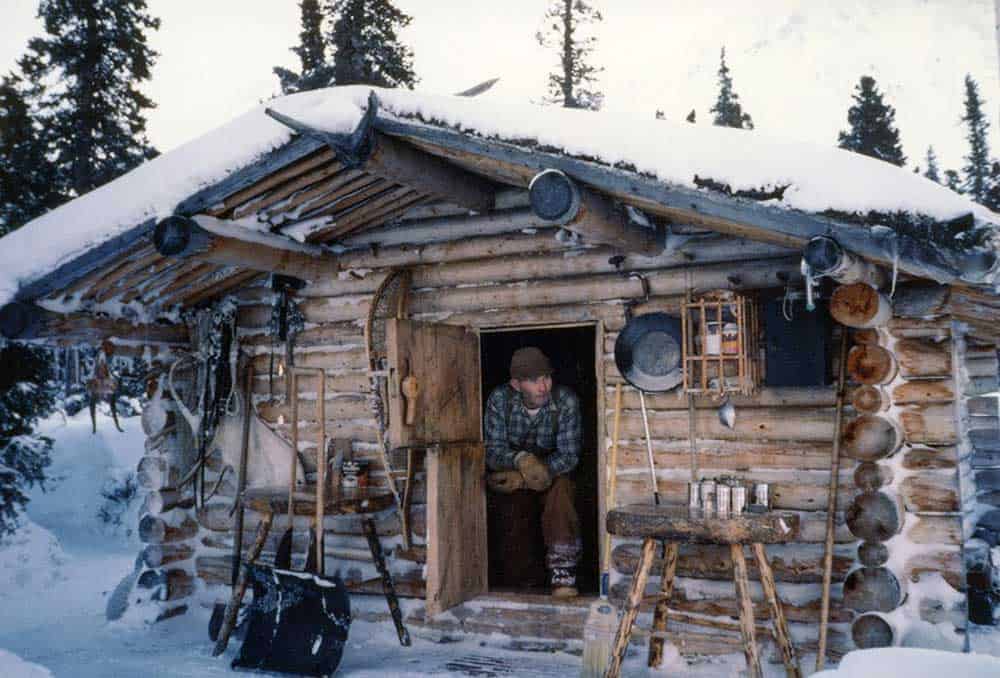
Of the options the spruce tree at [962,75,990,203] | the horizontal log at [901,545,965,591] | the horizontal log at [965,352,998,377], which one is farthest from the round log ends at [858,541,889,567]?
the spruce tree at [962,75,990,203]

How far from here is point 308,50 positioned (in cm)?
2020

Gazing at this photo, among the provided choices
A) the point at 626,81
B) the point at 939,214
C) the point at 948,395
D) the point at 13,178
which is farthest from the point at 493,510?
the point at 626,81

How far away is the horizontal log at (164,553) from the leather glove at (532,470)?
10.4ft

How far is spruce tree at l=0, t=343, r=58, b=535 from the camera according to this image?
10.2 meters

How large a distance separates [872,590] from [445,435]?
291 cm

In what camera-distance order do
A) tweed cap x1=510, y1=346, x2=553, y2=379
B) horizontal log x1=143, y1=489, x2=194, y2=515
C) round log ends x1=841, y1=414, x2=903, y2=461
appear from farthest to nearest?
1. horizontal log x1=143, y1=489, x2=194, y2=515
2. tweed cap x1=510, y1=346, x2=553, y2=379
3. round log ends x1=841, y1=414, x2=903, y2=461

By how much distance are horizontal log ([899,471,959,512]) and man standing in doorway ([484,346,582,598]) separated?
8.23 feet

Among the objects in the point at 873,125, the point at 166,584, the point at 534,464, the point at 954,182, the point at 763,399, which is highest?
the point at 954,182

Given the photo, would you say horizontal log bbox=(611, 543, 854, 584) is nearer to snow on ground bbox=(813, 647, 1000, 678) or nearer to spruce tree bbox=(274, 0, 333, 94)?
snow on ground bbox=(813, 647, 1000, 678)

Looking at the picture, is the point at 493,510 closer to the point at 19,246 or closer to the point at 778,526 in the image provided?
the point at 778,526

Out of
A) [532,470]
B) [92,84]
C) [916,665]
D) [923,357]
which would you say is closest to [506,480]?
[532,470]

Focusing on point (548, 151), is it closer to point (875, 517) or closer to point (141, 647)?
point (875, 517)

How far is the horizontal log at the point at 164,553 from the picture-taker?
752 cm

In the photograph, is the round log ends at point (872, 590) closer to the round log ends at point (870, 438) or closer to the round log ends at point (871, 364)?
the round log ends at point (870, 438)
